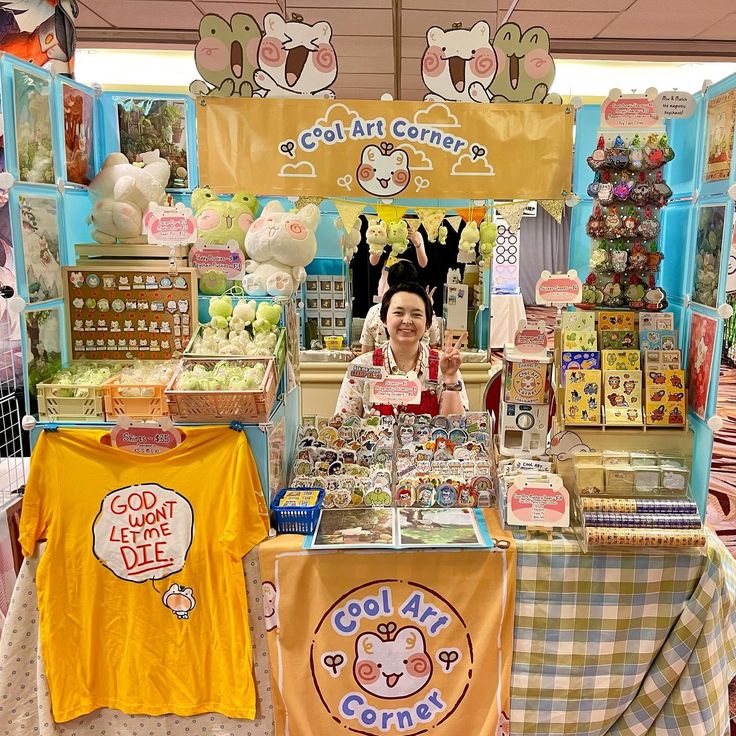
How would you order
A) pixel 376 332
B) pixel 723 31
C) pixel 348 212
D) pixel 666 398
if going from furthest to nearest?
pixel 723 31
pixel 376 332
pixel 348 212
pixel 666 398

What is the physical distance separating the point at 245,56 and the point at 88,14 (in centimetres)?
431

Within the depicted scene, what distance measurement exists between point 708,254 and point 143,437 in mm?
2036

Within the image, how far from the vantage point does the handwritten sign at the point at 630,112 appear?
2459 mm

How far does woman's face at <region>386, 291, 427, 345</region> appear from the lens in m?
3.04

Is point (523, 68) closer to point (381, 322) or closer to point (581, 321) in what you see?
point (581, 321)

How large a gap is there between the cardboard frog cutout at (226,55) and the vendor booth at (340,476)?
5 centimetres

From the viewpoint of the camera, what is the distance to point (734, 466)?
5828mm

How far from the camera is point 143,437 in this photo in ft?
7.26

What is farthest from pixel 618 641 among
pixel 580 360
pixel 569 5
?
pixel 569 5

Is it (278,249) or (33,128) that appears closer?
(33,128)

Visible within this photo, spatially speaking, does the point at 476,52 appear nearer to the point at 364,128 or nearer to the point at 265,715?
the point at 364,128

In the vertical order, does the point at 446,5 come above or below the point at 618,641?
above

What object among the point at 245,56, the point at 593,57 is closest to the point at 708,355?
the point at 245,56

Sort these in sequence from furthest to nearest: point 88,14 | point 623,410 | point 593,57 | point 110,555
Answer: point 593,57 → point 88,14 → point 623,410 → point 110,555
